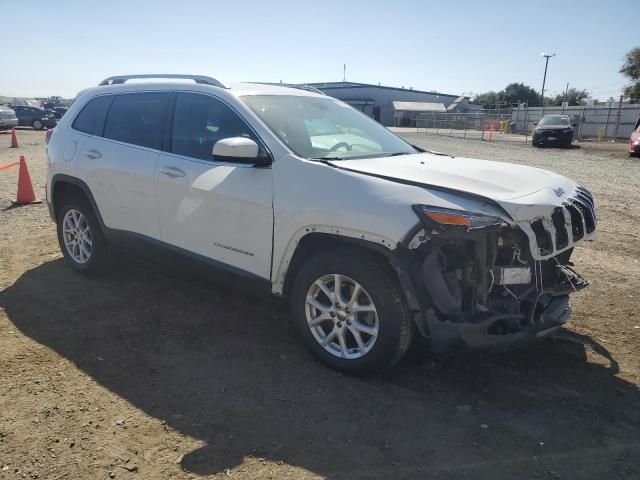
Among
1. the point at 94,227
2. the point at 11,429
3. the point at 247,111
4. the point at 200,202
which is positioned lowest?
the point at 11,429

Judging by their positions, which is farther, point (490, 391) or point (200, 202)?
point (200, 202)

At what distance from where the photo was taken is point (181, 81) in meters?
4.54

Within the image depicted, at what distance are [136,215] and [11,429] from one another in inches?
81.6

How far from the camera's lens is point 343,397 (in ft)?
10.9

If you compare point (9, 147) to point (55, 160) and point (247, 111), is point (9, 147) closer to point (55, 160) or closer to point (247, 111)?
point (55, 160)

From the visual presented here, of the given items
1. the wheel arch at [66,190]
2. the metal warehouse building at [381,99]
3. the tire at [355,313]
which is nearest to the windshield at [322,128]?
the tire at [355,313]

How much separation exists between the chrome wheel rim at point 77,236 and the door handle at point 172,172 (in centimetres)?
141

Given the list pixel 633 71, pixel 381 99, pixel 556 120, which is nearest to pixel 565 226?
pixel 556 120

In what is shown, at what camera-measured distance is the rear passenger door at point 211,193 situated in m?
3.71

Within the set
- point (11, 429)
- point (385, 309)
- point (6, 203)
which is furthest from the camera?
point (6, 203)

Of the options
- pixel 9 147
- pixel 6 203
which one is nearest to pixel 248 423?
pixel 6 203

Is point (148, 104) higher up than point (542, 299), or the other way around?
point (148, 104)

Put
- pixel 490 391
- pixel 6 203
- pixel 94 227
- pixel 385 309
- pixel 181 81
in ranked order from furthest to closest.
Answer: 1. pixel 6 203
2. pixel 94 227
3. pixel 181 81
4. pixel 490 391
5. pixel 385 309

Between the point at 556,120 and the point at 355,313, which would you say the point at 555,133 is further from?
the point at 355,313
